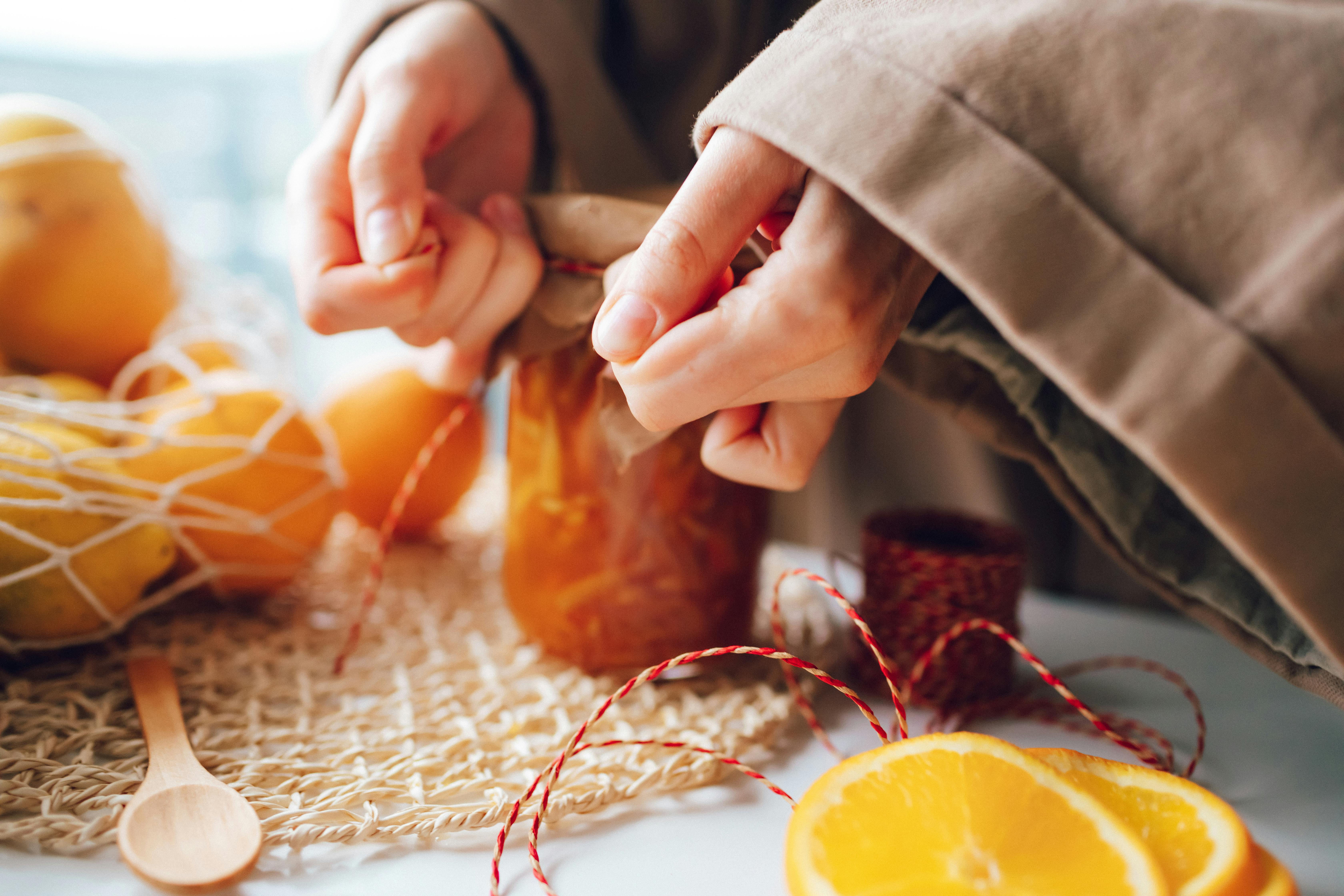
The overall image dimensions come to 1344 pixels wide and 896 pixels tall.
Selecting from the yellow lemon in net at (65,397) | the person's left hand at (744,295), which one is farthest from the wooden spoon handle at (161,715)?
the person's left hand at (744,295)

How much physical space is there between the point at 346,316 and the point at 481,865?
213 millimetres

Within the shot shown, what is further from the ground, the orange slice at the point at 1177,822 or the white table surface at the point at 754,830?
the orange slice at the point at 1177,822

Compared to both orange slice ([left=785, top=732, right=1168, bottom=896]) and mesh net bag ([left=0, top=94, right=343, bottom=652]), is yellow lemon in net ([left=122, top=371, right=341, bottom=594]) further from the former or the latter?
orange slice ([left=785, top=732, right=1168, bottom=896])

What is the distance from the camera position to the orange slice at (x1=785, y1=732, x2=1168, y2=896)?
0.22 metres

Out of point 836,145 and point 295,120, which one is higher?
point 836,145

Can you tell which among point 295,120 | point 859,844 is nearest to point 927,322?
point 859,844

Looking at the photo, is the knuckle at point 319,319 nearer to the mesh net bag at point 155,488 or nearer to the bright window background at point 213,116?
the mesh net bag at point 155,488

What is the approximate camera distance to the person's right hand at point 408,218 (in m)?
0.34

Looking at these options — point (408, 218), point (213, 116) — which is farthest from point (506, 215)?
point (213, 116)

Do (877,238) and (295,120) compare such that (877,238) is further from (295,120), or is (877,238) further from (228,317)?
(295,120)

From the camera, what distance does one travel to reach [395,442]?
545 mm

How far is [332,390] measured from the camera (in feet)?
1.94

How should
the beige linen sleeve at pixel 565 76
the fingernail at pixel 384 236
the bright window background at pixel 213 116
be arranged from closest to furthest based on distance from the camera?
the fingernail at pixel 384 236, the beige linen sleeve at pixel 565 76, the bright window background at pixel 213 116

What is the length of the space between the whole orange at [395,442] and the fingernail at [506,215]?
0.64 feet
